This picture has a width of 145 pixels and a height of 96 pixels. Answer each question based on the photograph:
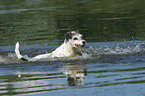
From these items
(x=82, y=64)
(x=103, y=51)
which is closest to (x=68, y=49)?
(x=82, y=64)

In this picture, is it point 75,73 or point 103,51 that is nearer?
point 75,73

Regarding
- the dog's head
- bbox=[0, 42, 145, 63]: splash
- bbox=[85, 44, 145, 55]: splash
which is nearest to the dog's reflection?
the dog's head

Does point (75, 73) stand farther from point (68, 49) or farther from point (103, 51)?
point (103, 51)

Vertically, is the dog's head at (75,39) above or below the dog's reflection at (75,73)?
above

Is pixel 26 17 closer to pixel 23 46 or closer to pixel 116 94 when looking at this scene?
pixel 23 46

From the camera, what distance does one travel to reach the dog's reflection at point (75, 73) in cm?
905

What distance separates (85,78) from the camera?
30.8 feet

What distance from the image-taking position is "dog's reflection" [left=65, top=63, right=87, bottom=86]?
9.05 m

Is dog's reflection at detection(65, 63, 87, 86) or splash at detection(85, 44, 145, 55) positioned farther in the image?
splash at detection(85, 44, 145, 55)

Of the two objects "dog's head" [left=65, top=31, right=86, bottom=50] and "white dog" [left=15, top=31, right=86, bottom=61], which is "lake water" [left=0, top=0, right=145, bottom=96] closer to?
"white dog" [left=15, top=31, right=86, bottom=61]

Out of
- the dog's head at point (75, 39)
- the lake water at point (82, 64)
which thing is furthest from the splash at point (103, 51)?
the dog's head at point (75, 39)

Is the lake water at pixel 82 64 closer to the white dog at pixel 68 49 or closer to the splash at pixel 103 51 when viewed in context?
the splash at pixel 103 51

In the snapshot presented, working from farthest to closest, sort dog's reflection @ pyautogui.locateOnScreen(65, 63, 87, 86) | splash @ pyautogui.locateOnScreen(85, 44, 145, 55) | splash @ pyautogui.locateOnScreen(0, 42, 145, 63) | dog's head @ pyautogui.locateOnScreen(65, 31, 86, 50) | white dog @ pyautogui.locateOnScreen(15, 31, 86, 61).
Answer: splash @ pyautogui.locateOnScreen(85, 44, 145, 55), splash @ pyautogui.locateOnScreen(0, 42, 145, 63), white dog @ pyautogui.locateOnScreen(15, 31, 86, 61), dog's head @ pyautogui.locateOnScreen(65, 31, 86, 50), dog's reflection @ pyautogui.locateOnScreen(65, 63, 87, 86)

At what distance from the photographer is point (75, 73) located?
397 inches
